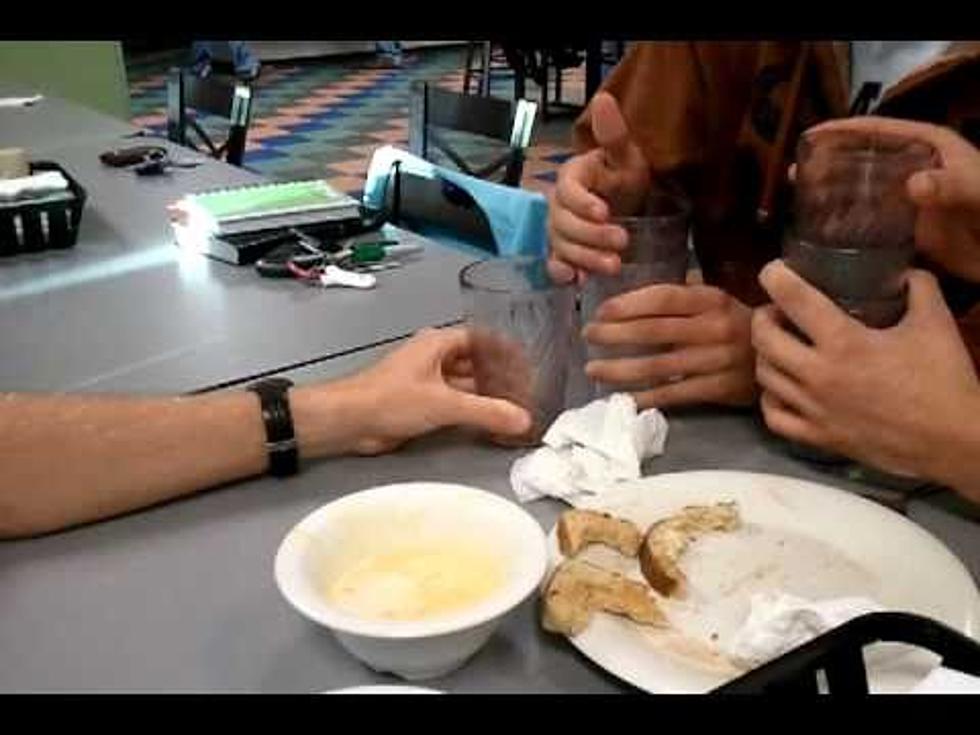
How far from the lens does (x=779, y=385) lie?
3.08ft

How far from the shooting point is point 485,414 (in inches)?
41.1

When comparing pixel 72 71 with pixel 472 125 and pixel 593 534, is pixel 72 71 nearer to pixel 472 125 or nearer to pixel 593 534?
pixel 472 125

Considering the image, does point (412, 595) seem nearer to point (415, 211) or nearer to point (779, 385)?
point (779, 385)

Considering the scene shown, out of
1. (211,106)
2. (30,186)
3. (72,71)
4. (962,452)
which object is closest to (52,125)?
(211,106)

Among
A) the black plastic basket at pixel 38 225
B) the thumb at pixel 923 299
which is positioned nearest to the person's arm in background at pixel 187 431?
the thumb at pixel 923 299

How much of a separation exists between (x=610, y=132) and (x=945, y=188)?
48 cm

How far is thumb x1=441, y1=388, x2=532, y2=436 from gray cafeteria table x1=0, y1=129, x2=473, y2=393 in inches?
13.4

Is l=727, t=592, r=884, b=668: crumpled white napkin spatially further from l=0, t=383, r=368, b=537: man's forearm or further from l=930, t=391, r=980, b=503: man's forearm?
l=0, t=383, r=368, b=537: man's forearm

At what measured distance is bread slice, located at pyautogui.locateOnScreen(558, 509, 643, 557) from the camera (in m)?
0.85

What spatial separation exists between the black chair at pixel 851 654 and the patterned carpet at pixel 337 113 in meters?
3.74

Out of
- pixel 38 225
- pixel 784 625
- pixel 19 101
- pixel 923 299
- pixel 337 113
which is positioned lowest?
pixel 337 113

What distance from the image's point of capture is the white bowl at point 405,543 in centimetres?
71
